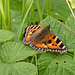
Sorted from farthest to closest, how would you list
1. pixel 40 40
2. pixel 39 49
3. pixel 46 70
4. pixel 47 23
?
1. pixel 47 23
2. pixel 40 40
3. pixel 39 49
4. pixel 46 70

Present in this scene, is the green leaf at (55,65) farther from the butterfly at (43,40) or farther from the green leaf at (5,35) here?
the green leaf at (5,35)

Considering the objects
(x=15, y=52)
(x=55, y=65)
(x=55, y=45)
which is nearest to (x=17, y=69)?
(x=15, y=52)

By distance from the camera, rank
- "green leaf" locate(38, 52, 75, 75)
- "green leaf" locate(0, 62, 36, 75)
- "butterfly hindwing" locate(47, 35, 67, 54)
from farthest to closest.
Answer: "butterfly hindwing" locate(47, 35, 67, 54), "green leaf" locate(38, 52, 75, 75), "green leaf" locate(0, 62, 36, 75)

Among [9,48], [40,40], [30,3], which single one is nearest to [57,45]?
[40,40]

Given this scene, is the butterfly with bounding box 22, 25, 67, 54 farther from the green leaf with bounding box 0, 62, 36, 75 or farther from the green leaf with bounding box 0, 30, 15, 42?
the green leaf with bounding box 0, 62, 36, 75

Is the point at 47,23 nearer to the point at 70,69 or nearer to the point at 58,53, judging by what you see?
the point at 58,53

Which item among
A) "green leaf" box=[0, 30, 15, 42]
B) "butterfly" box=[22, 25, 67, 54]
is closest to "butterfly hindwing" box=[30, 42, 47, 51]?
"butterfly" box=[22, 25, 67, 54]

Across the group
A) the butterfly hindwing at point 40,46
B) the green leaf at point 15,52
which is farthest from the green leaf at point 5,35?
the butterfly hindwing at point 40,46
